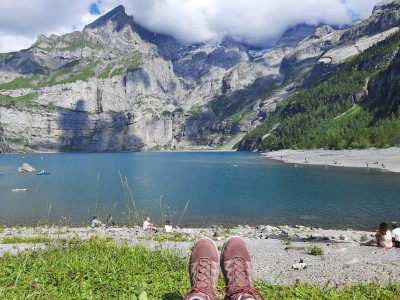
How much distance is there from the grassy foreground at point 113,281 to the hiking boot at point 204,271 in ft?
2.77

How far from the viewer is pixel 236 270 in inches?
224

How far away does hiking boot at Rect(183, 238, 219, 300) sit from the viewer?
4.66 meters

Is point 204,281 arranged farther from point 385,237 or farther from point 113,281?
point 385,237

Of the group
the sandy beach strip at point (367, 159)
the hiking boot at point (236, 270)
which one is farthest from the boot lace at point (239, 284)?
the sandy beach strip at point (367, 159)

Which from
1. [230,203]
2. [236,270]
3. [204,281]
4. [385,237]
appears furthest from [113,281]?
[230,203]

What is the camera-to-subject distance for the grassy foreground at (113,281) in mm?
5777

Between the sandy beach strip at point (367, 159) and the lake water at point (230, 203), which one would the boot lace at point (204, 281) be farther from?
the sandy beach strip at point (367, 159)

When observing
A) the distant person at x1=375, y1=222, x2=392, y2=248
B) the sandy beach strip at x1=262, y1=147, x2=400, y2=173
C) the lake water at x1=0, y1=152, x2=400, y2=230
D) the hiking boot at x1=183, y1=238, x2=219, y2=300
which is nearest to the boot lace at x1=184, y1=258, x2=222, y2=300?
the hiking boot at x1=183, y1=238, x2=219, y2=300

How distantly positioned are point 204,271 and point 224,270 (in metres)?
0.65

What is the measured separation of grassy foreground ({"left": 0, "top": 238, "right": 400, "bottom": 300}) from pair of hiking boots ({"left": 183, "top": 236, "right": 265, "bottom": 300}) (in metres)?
0.92

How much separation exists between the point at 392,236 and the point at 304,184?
4615 centimetres

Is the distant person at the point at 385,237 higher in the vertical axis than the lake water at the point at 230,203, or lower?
higher

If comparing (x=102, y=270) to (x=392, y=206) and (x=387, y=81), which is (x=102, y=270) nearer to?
(x=392, y=206)

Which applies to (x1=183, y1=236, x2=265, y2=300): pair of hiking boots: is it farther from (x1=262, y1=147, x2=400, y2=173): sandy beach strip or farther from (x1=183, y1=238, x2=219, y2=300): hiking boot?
(x1=262, y1=147, x2=400, y2=173): sandy beach strip
